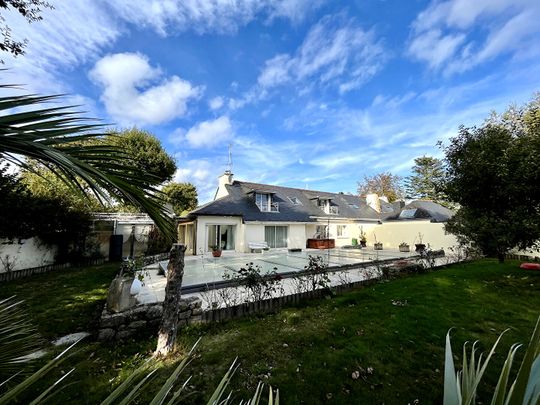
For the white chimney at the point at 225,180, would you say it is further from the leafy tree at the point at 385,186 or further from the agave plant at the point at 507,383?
the leafy tree at the point at 385,186

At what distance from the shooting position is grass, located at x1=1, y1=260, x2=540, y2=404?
3695 mm

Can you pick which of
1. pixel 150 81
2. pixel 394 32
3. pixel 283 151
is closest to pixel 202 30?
pixel 150 81

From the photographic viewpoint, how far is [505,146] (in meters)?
8.27

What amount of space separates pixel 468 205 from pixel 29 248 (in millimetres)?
19064

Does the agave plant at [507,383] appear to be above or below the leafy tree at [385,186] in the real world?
below

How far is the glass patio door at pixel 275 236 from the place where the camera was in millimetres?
20703

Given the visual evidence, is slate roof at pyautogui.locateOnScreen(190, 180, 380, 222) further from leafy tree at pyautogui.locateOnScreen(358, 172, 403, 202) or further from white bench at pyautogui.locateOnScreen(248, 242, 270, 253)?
leafy tree at pyautogui.locateOnScreen(358, 172, 403, 202)

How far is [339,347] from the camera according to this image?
185 inches

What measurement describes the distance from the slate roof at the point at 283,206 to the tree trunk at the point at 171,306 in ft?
43.2

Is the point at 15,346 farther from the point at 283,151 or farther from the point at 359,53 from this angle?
the point at 283,151

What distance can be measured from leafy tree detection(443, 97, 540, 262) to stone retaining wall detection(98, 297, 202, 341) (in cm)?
939

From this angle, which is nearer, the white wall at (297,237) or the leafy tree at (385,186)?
the white wall at (297,237)

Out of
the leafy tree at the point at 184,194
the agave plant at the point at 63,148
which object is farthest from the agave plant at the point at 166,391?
the leafy tree at the point at 184,194

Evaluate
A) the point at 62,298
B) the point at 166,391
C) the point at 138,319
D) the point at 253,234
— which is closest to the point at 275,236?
the point at 253,234
